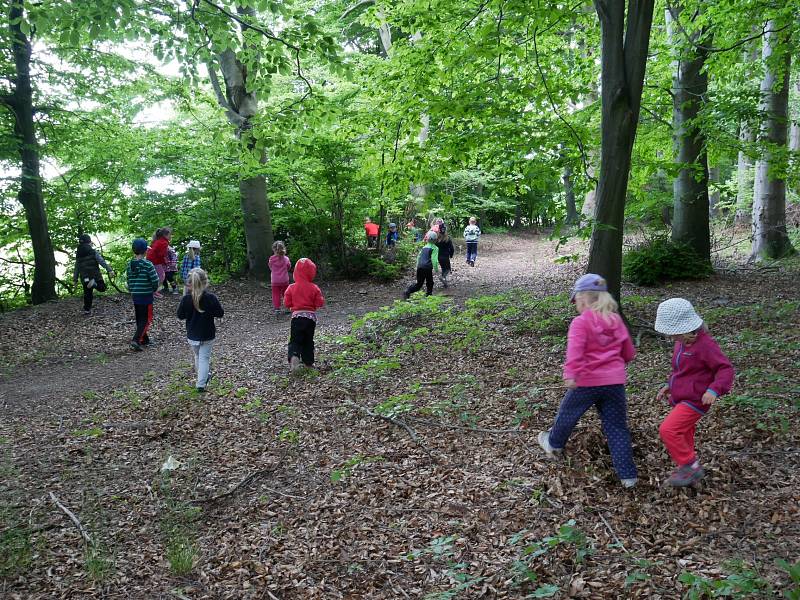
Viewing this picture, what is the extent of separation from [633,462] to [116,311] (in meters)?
12.0

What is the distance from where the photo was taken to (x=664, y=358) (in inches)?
269

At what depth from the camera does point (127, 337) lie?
11117 mm

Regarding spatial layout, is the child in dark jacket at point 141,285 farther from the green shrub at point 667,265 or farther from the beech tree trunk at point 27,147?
the green shrub at point 667,265

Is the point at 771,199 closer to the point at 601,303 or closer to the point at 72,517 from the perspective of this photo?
the point at 601,303

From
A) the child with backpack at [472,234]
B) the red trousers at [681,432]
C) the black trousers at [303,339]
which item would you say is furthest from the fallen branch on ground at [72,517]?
the child with backpack at [472,234]

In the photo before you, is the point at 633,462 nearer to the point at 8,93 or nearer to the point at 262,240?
the point at 262,240

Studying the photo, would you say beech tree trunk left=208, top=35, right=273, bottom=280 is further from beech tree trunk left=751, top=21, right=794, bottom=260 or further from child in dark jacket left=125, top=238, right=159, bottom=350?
beech tree trunk left=751, top=21, right=794, bottom=260

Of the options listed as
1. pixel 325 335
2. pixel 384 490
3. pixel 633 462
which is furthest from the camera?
pixel 325 335

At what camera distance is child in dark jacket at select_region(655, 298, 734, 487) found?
12.3 ft

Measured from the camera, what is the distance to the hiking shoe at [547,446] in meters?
4.46

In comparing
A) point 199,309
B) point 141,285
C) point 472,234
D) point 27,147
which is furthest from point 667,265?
point 27,147

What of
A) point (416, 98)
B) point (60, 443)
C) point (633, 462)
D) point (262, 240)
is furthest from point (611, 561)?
point (262, 240)

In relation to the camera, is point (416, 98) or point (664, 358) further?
point (416, 98)

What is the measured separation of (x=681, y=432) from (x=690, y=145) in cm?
971
